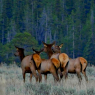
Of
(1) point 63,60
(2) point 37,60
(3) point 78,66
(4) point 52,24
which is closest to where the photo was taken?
(2) point 37,60

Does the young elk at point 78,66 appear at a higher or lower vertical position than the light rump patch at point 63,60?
lower

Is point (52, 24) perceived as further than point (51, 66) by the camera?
Yes

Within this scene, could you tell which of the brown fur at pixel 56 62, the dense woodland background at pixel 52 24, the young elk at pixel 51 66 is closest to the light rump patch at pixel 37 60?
the young elk at pixel 51 66

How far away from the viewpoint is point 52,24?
251 ft

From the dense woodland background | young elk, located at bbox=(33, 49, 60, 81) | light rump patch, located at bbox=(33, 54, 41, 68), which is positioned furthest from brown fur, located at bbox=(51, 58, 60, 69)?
the dense woodland background

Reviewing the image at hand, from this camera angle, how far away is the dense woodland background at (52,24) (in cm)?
5853

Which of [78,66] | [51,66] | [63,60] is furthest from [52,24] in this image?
[51,66]

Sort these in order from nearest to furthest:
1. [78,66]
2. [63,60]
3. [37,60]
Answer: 1. [37,60]
2. [63,60]
3. [78,66]

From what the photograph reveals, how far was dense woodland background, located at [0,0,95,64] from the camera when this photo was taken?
58.5m

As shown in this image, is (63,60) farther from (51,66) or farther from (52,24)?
(52,24)

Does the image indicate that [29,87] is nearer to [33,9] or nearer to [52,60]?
[52,60]

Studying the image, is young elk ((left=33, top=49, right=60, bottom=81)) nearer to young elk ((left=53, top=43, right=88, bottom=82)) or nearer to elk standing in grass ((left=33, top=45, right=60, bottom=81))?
elk standing in grass ((left=33, top=45, right=60, bottom=81))

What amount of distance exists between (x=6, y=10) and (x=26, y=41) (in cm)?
4334

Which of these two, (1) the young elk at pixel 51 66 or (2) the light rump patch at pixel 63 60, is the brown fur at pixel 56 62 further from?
(2) the light rump patch at pixel 63 60
